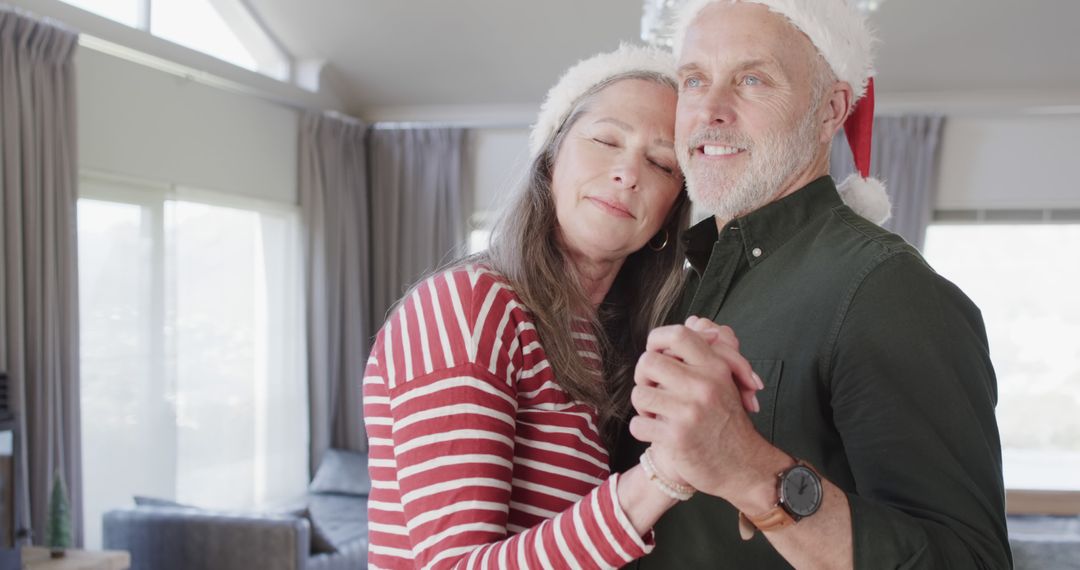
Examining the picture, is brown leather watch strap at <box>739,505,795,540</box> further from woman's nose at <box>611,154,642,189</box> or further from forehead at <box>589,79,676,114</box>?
forehead at <box>589,79,676,114</box>

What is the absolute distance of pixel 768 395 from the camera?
1.16 metres

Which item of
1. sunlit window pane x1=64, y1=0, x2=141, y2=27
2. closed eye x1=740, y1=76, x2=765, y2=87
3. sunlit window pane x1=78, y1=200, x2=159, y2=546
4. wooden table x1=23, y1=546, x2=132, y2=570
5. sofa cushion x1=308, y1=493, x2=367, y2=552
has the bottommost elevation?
sofa cushion x1=308, y1=493, x2=367, y2=552

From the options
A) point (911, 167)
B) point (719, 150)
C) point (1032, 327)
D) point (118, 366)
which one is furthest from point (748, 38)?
point (1032, 327)

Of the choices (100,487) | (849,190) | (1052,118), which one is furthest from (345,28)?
(849,190)

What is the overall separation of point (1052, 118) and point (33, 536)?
6.44 m

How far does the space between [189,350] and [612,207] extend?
470 cm

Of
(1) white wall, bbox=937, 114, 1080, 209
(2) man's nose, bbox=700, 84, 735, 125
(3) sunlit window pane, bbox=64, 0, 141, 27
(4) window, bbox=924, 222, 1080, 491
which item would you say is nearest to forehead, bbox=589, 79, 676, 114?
(2) man's nose, bbox=700, 84, 735, 125

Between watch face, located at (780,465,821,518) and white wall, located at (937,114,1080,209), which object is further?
white wall, located at (937,114,1080,209)

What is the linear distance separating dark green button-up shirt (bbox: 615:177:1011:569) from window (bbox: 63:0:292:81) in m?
4.54

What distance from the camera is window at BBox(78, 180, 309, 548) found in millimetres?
4957

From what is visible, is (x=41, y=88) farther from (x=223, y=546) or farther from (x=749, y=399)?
(x=749, y=399)

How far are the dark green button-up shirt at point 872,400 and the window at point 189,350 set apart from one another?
430cm

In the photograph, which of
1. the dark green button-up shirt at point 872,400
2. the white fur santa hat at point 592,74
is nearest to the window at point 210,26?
the white fur santa hat at point 592,74

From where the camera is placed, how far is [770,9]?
1.38 metres
